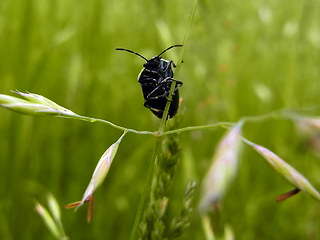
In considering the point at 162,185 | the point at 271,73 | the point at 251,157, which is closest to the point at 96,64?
the point at 251,157

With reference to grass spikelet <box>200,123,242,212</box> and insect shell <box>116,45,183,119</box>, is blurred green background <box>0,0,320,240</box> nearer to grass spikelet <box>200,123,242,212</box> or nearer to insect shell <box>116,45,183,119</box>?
insect shell <box>116,45,183,119</box>

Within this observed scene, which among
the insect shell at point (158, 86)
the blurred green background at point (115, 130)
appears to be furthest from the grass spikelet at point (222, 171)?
the blurred green background at point (115, 130)

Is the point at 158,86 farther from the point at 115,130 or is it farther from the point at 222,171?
the point at 115,130

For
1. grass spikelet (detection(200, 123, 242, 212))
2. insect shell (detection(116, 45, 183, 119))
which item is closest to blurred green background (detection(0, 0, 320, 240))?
insect shell (detection(116, 45, 183, 119))

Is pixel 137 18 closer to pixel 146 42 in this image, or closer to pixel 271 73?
pixel 146 42

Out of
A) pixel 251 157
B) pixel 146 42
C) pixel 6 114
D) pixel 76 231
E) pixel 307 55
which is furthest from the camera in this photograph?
pixel 146 42

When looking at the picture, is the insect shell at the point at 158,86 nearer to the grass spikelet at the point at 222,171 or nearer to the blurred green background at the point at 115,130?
the grass spikelet at the point at 222,171

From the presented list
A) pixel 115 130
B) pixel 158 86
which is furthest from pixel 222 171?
pixel 115 130
